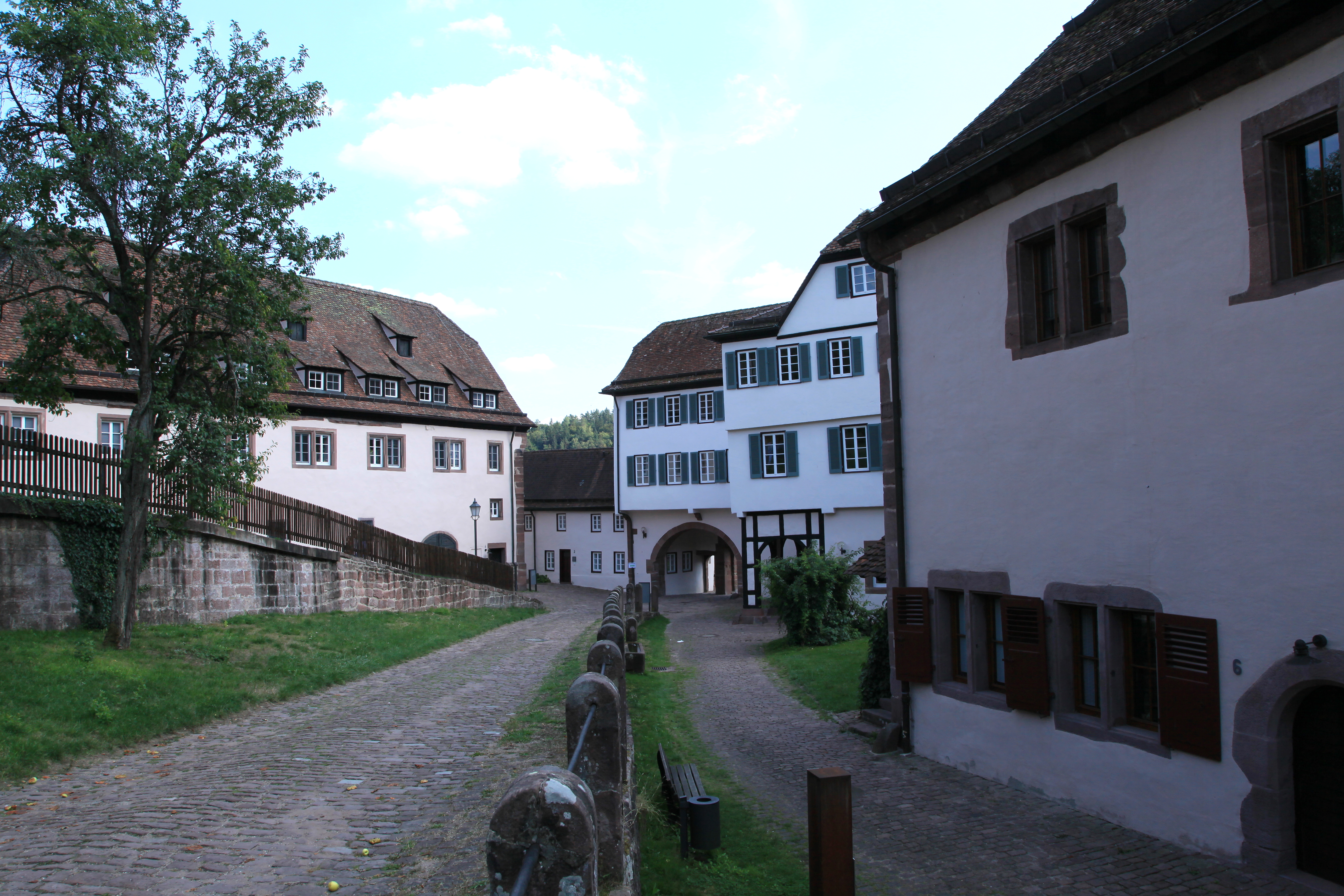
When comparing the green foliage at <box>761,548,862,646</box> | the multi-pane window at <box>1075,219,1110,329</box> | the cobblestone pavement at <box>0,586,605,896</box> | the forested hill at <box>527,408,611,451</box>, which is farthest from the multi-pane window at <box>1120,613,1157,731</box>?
the forested hill at <box>527,408,611,451</box>

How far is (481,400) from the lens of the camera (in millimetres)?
37625

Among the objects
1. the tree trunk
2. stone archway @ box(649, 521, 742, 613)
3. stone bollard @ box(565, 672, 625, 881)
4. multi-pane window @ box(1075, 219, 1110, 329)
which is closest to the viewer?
stone bollard @ box(565, 672, 625, 881)

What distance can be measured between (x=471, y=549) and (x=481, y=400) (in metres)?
6.19

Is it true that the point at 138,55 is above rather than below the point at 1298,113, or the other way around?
above

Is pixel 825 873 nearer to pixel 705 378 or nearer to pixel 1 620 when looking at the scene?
pixel 1 620

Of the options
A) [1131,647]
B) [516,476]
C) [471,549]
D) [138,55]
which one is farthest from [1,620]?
[516,476]

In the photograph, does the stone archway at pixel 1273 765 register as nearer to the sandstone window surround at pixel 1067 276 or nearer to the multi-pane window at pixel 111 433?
the sandstone window surround at pixel 1067 276

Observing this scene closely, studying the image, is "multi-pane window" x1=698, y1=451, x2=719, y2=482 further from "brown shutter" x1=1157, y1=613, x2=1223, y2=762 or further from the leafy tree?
"brown shutter" x1=1157, y1=613, x2=1223, y2=762

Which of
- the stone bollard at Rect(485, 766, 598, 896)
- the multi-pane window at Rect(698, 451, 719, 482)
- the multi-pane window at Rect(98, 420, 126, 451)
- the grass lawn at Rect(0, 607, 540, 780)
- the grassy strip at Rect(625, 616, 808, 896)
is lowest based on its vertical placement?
the grassy strip at Rect(625, 616, 808, 896)

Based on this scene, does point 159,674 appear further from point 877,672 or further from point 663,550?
point 663,550

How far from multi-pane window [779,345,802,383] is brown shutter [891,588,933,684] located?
17.5 m

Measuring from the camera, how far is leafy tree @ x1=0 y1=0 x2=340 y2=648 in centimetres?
1280

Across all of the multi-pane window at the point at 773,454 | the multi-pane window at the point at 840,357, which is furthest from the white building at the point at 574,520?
the multi-pane window at the point at 840,357

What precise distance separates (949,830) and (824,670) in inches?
354
